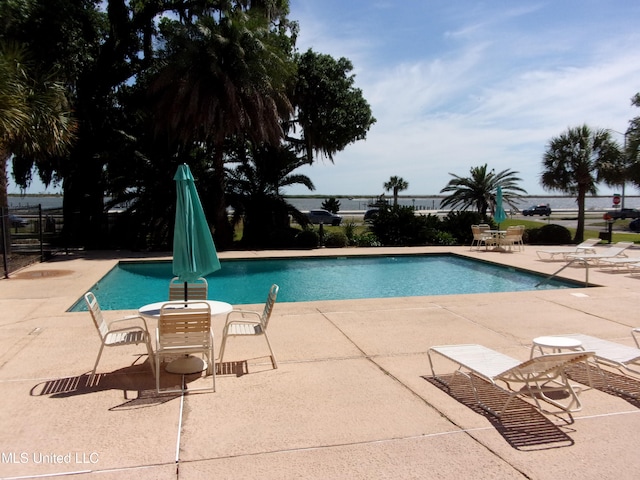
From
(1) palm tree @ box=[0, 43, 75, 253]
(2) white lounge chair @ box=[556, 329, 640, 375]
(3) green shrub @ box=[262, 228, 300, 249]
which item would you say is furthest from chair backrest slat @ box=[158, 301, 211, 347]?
(3) green shrub @ box=[262, 228, 300, 249]

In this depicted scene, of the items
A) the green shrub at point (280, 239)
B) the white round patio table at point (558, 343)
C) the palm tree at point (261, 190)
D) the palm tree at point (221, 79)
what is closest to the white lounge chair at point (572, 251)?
the green shrub at point (280, 239)

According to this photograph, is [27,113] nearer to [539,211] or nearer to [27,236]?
[27,236]

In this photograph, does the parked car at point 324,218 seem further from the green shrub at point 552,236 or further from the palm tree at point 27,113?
the palm tree at point 27,113

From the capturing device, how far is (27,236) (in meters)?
17.8

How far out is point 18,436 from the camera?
14.0ft

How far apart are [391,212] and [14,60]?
50.4 feet

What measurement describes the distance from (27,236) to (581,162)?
2364 centimetres

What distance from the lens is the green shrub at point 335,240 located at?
70.8 ft

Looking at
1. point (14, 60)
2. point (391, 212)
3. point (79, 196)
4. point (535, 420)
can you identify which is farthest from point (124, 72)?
point (535, 420)

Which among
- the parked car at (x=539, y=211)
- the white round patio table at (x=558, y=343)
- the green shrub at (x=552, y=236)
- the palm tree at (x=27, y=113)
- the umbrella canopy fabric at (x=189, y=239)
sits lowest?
the white round patio table at (x=558, y=343)

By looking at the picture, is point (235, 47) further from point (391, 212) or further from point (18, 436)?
point (18, 436)

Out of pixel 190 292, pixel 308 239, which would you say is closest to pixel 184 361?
pixel 190 292

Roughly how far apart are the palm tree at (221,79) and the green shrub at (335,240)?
16.7 ft

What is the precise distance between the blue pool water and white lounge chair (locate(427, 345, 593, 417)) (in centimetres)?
730
